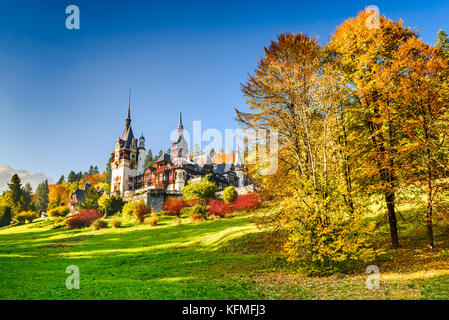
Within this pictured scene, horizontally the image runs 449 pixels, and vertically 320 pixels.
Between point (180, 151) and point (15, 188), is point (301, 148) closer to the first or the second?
point (180, 151)

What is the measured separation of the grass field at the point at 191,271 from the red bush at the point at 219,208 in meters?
5.08

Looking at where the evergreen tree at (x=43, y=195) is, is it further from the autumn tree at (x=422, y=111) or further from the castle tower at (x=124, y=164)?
the autumn tree at (x=422, y=111)

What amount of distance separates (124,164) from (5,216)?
85.5 feet

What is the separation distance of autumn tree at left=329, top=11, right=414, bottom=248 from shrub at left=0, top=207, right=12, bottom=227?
2660 inches

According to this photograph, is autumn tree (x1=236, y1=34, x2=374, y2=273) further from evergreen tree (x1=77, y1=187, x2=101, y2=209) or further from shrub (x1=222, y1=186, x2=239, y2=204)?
evergreen tree (x1=77, y1=187, x2=101, y2=209)

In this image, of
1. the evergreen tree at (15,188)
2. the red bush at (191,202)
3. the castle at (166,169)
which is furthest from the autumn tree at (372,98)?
the evergreen tree at (15,188)

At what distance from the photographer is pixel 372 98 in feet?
49.5

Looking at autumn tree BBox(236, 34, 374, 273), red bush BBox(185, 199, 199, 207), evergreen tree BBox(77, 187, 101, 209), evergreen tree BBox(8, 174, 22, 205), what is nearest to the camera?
autumn tree BBox(236, 34, 374, 273)

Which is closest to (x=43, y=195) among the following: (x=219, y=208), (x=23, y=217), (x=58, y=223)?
(x=23, y=217)

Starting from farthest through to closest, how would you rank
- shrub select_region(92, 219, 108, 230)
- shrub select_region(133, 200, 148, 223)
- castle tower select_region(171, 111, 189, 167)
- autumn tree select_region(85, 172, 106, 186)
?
autumn tree select_region(85, 172, 106, 186), castle tower select_region(171, 111, 189, 167), shrub select_region(133, 200, 148, 223), shrub select_region(92, 219, 108, 230)

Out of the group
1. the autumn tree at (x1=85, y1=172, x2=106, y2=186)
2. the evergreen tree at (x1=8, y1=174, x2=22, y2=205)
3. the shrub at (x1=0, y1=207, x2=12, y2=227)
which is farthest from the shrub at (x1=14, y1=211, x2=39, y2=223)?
the autumn tree at (x1=85, y1=172, x2=106, y2=186)

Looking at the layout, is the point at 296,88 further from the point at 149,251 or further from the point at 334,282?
the point at 149,251

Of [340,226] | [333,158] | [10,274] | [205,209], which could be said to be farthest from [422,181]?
[205,209]

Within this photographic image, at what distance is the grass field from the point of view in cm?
968
